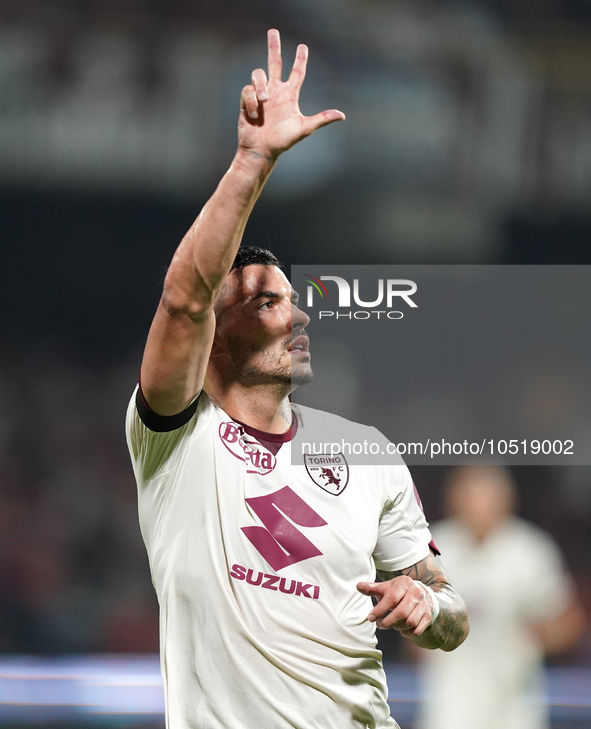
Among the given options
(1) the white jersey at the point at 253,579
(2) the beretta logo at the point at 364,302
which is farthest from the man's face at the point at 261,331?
(2) the beretta logo at the point at 364,302

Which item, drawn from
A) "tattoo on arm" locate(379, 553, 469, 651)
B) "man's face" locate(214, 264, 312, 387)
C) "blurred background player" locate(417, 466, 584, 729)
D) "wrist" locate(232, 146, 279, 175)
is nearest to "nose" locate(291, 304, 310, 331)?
"man's face" locate(214, 264, 312, 387)

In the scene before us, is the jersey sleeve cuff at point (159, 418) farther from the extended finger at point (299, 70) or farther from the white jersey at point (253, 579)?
the extended finger at point (299, 70)

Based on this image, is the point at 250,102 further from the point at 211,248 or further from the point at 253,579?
the point at 253,579

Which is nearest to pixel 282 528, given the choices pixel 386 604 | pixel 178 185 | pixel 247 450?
pixel 247 450

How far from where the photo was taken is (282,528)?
214 centimetres

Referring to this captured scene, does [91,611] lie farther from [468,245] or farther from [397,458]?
[468,245]

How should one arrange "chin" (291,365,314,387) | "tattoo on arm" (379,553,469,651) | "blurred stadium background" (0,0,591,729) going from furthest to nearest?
"blurred stadium background" (0,0,591,729), "chin" (291,365,314,387), "tattoo on arm" (379,553,469,651)

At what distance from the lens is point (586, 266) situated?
777 cm

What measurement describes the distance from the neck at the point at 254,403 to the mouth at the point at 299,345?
11 centimetres

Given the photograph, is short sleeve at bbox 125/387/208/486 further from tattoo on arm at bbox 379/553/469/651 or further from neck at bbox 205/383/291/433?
tattoo on arm at bbox 379/553/469/651

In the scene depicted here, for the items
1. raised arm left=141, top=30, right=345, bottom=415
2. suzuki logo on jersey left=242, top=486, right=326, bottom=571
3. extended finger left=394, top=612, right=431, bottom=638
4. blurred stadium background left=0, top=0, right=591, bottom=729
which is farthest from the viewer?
blurred stadium background left=0, top=0, right=591, bottom=729

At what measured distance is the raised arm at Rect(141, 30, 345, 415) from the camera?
1885 millimetres

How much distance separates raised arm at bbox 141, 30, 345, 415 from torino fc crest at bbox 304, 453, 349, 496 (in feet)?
1.49

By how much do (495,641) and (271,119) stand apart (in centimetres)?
289
